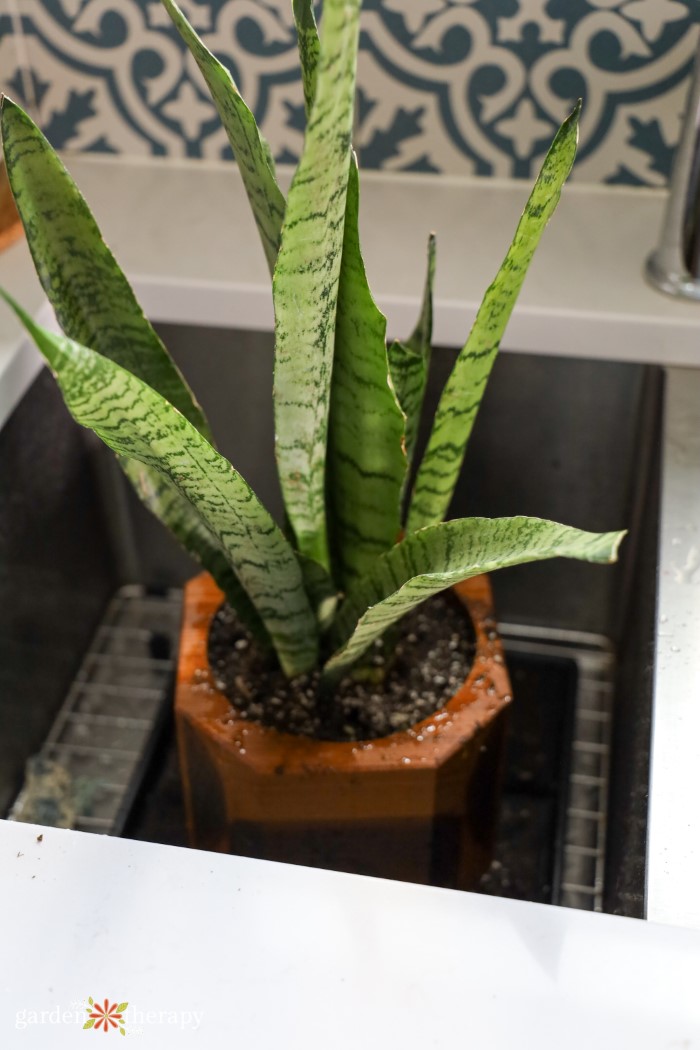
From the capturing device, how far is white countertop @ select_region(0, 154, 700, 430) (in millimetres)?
677

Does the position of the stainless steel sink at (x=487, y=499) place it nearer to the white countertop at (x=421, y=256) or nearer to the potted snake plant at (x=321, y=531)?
the white countertop at (x=421, y=256)

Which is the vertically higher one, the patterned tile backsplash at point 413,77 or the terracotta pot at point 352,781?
the patterned tile backsplash at point 413,77

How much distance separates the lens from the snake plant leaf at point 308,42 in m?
0.41

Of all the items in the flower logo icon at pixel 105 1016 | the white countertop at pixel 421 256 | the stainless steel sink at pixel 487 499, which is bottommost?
the stainless steel sink at pixel 487 499

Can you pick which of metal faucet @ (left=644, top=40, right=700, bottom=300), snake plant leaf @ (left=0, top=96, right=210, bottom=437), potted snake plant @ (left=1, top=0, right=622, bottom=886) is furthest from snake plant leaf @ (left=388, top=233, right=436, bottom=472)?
metal faucet @ (left=644, top=40, right=700, bottom=300)

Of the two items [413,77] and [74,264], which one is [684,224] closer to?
[413,77]

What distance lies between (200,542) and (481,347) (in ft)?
0.60

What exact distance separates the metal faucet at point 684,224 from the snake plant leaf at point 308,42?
28 cm

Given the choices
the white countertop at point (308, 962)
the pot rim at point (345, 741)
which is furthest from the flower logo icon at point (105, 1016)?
the pot rim at point (345, 741)

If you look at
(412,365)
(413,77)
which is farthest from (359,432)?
(413,77)

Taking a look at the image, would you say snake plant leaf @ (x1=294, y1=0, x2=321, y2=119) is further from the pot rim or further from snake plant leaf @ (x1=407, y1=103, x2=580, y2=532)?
the pot rim

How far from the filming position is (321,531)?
20.0 inches

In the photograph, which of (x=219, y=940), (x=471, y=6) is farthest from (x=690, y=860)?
(x=471, y=6)

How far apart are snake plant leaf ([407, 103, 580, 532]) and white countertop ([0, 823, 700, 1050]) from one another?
19cm
